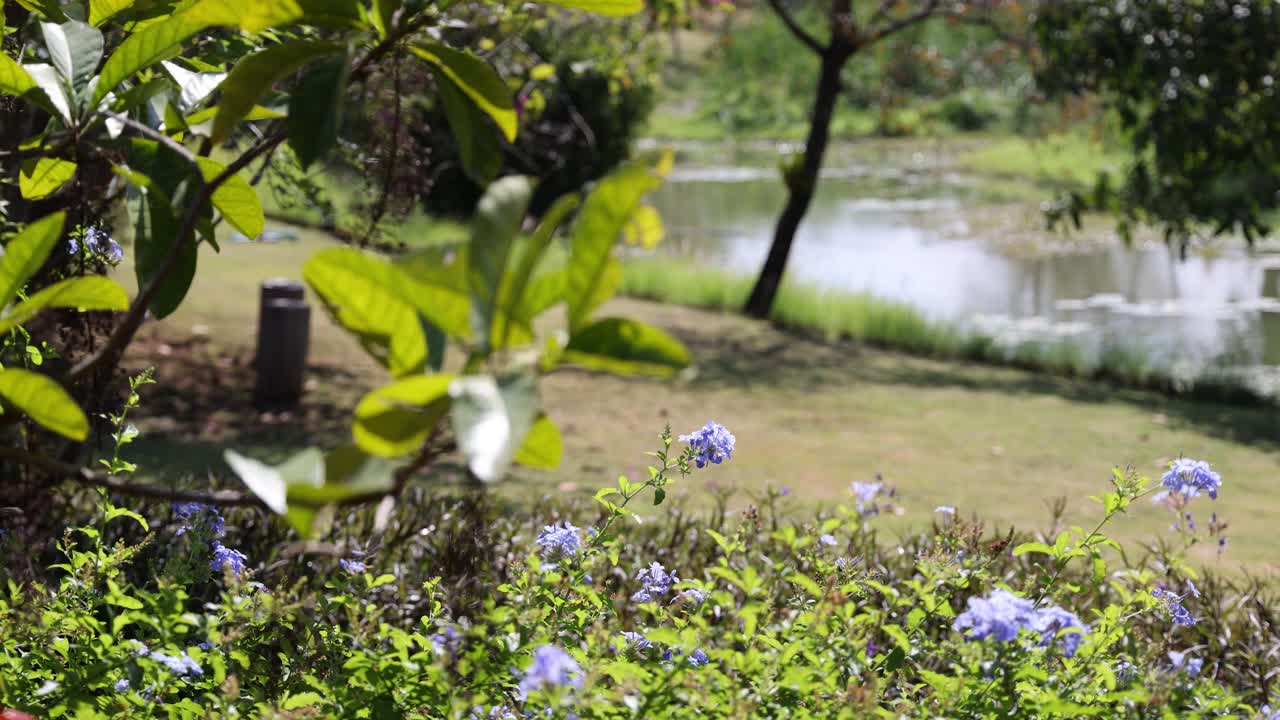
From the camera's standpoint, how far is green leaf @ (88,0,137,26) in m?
2.08

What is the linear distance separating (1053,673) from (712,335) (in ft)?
29.3

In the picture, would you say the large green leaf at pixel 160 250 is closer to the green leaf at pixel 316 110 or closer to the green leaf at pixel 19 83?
the green leaf at pixel 19 83

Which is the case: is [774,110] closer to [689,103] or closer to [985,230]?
[689,103]

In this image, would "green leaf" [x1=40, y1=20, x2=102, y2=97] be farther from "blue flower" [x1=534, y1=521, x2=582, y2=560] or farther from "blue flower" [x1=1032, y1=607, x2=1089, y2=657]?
Answer: "blue flower" [x1=1032, y1=607, x2=1089, y2=657]

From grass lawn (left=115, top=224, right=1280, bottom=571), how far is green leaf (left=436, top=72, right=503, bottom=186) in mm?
3798

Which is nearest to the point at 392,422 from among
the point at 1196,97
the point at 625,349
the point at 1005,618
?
the point at 625,349

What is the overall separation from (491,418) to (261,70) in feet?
2.14

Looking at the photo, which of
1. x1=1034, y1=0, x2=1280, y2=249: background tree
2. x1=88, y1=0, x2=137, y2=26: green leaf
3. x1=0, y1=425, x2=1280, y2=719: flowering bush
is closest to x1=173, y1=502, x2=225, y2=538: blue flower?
x1=0, y1=425, x2=1280, y2=719: flowering bush

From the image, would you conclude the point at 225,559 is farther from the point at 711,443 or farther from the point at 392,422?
the point at 392,422

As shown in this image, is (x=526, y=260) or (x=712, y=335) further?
(x=712, y=335)

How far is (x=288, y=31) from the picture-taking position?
2639 mm

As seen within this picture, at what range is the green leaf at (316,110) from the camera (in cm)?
170

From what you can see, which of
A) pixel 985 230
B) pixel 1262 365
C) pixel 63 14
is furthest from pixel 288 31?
pixel 985 230

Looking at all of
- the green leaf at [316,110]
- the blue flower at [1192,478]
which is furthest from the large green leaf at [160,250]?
the blue flower at [1192,478]
